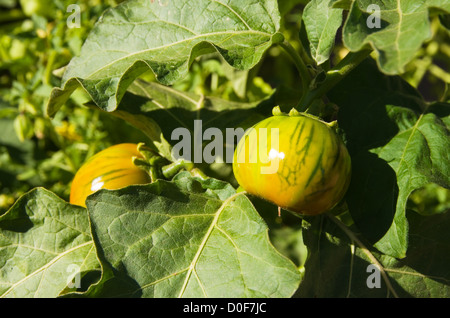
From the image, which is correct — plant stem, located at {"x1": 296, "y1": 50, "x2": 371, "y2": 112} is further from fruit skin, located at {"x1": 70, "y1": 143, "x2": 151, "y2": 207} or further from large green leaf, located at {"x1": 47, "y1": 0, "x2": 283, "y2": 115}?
fruit skin, located at {"x1": 70, "y1": 143, "x2": 151, "y2": 207}

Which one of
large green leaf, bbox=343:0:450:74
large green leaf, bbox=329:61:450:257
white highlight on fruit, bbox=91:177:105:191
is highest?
large green leaf, bbox=343:0:450:74

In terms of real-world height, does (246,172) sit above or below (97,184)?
above

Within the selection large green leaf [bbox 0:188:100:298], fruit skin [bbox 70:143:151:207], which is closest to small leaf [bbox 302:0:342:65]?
fruit skin [bbox 70:143:151:207]

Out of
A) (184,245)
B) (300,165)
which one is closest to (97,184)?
(184,245)

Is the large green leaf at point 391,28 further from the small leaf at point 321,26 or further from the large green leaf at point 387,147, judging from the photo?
the large green leaf at point 387,147

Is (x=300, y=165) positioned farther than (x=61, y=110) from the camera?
No

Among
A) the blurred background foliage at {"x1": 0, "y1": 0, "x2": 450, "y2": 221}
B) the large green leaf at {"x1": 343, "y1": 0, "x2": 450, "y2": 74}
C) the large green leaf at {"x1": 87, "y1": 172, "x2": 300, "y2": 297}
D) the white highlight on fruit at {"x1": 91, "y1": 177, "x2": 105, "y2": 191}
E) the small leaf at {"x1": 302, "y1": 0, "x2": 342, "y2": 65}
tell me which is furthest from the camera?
the blurred background foliage at {"x1": 0, "y1": 0, "x2": 450, "y2": 221}

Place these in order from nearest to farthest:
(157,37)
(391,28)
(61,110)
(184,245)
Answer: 1. (391,28)
2. (184,245)
3. (157,37)
4. (61,110)

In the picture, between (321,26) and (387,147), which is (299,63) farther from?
(387,147)
